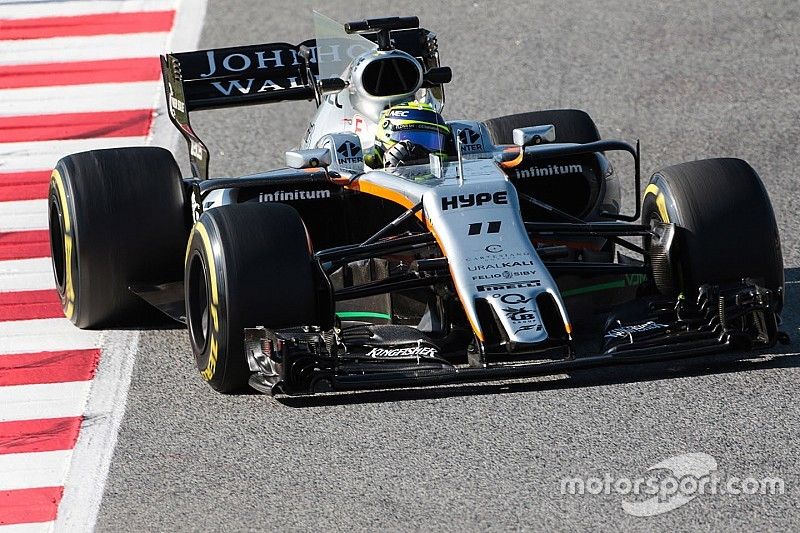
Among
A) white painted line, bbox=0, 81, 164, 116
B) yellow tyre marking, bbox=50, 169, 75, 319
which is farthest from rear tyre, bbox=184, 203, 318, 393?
white painted line, bbox=0, 81, 164, 116

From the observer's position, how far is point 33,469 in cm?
664

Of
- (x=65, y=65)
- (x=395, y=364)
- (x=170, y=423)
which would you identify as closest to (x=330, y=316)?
(x=395, y=364)

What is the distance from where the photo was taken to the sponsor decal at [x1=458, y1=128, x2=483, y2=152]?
8055 mm

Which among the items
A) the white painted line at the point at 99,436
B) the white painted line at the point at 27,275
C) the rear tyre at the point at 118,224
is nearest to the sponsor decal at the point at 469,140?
the rear tyre at the point at 118,224

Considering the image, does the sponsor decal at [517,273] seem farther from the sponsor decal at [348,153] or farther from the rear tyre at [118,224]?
the rear tyre at [118,224]

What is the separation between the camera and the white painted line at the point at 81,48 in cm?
1282

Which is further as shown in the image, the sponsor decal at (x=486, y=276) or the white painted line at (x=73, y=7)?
the white painted line at (x=73, y=7)

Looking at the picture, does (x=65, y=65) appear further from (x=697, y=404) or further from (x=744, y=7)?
(x=697, y=404)

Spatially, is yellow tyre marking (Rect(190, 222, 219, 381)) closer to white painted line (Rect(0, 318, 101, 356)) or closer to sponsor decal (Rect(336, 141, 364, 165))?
sponsor decal (Rect(336, 141, 364, 165))

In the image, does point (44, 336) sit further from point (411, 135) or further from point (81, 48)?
point (81, 48)

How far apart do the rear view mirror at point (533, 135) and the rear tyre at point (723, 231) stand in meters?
0.86

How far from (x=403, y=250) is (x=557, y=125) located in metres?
2.16

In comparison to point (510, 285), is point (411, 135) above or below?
above

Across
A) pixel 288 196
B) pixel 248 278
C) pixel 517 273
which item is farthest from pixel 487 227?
pixel 288 196
